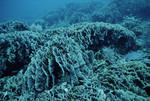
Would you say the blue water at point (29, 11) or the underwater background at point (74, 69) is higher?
the blue water at point (29, 11)

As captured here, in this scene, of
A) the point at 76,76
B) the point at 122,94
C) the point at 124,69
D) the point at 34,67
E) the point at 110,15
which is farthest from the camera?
the point at 110,15

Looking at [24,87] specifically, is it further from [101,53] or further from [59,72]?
[101,53]

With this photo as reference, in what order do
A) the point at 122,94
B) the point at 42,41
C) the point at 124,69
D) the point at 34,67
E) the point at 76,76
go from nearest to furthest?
the point at 122,94 → the point at 76,76 → the point at 124,69 → the point at 34,67 → the point at 42,41

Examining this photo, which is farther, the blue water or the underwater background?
the blue water

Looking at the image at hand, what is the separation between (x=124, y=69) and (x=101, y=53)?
3.94 feet

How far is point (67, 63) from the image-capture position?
75.5 inches

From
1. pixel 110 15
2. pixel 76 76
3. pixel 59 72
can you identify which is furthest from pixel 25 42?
pixel 110 15

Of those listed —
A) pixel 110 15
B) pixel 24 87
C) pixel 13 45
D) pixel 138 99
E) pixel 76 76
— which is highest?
pixel 110 15

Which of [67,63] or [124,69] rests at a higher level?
[67,63]

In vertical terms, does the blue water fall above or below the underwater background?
above

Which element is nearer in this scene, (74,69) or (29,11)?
(74,69)

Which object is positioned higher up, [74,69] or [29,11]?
[29,11]

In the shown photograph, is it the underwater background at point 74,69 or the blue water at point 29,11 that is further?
the blue water at point 29,11

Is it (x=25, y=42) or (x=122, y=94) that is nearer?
(x=122, y=94)
